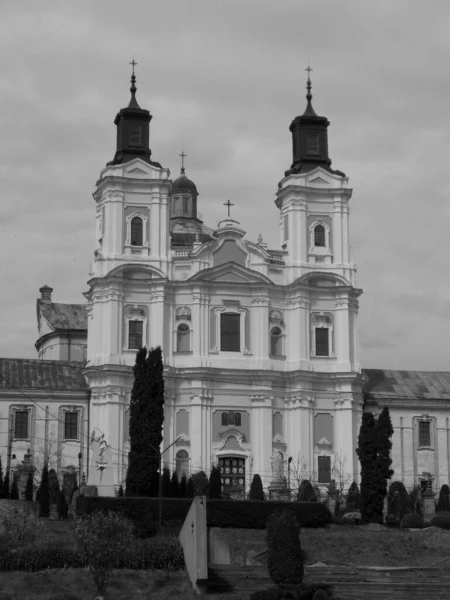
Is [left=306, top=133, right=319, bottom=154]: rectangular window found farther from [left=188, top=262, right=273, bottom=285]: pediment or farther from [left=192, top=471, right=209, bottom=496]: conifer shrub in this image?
[left=192, top=471, right=209, bottom=496]: conifer shrub

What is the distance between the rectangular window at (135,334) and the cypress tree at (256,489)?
37.7 ft

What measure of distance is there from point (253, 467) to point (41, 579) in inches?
1312

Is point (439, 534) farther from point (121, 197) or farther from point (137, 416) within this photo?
point (121, 197)

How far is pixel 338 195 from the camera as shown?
77062 mm

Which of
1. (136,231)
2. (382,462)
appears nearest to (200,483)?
(382,462)

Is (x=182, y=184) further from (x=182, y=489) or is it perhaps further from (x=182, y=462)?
(x=182, y=489)

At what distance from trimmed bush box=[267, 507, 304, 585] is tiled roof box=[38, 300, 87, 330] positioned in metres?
51.6

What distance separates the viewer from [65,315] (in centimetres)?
9256

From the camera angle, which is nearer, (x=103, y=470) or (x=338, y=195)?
(x=103, y=470)

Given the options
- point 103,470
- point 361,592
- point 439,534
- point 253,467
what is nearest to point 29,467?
point 103,470

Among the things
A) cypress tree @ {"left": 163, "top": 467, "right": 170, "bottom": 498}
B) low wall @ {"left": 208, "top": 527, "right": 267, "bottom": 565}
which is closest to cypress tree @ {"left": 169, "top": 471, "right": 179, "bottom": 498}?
cypress tree @ {"left": 163, "top": 467, "right": 170, "bottom": 498}

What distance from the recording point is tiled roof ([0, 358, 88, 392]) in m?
73.9

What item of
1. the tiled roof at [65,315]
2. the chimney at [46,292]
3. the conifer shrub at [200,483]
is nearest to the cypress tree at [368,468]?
the conifer shrub at [200,483]

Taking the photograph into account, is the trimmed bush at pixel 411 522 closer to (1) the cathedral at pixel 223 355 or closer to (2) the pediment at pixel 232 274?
(1) the cathedral at pixel 223 355
